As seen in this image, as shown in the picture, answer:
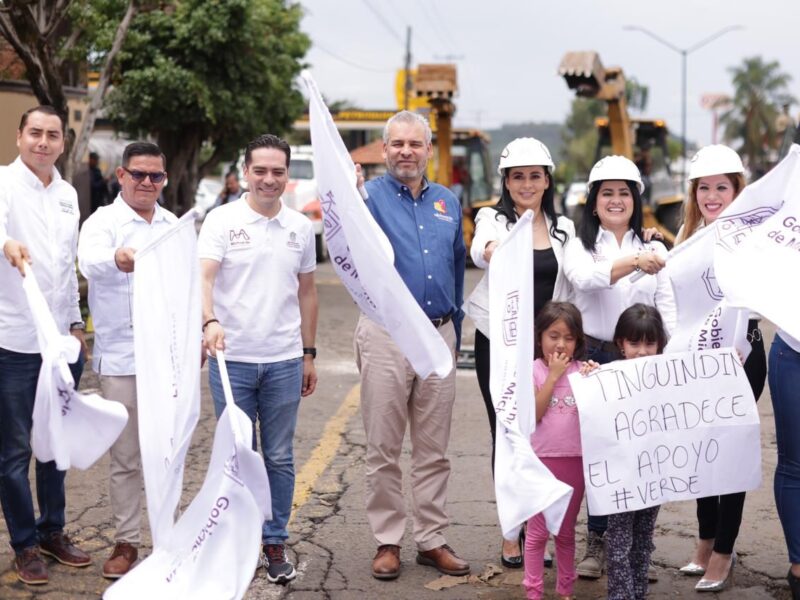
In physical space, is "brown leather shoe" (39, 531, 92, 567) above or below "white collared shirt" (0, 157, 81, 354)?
below

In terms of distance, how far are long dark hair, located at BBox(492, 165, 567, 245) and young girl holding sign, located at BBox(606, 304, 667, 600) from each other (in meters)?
0.59

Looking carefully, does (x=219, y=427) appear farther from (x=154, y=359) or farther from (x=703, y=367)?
(x=703, y=367)

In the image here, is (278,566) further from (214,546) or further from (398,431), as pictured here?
(214,546)

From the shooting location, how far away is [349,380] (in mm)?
10555

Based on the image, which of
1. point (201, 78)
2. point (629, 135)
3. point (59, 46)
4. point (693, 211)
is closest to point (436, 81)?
point (629, 135)

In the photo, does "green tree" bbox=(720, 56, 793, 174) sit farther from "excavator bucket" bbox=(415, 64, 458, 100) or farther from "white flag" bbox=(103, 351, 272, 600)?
"white flag" bbox=(103, 351, 272, 600)

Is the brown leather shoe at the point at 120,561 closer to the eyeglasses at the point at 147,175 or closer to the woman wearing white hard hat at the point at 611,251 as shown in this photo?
the eyeglasses at the point at 147,175

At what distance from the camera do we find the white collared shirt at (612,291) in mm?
5234

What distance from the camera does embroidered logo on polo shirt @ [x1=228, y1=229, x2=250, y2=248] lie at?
5188 mm

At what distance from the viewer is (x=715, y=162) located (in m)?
5.22

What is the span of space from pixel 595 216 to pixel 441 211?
28.5 inches

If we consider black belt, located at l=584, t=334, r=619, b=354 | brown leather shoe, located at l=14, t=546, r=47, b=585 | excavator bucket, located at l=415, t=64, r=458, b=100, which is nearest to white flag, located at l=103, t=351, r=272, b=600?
brown leather shoe, located at l=14, t=546, r=47, b=585

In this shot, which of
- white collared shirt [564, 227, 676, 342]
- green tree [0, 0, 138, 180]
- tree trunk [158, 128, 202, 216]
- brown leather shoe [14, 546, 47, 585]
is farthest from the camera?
tree trunk [158, 128, 202, 216]

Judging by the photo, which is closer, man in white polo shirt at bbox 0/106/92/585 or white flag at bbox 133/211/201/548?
white flag at bbox 133/211/201/548
